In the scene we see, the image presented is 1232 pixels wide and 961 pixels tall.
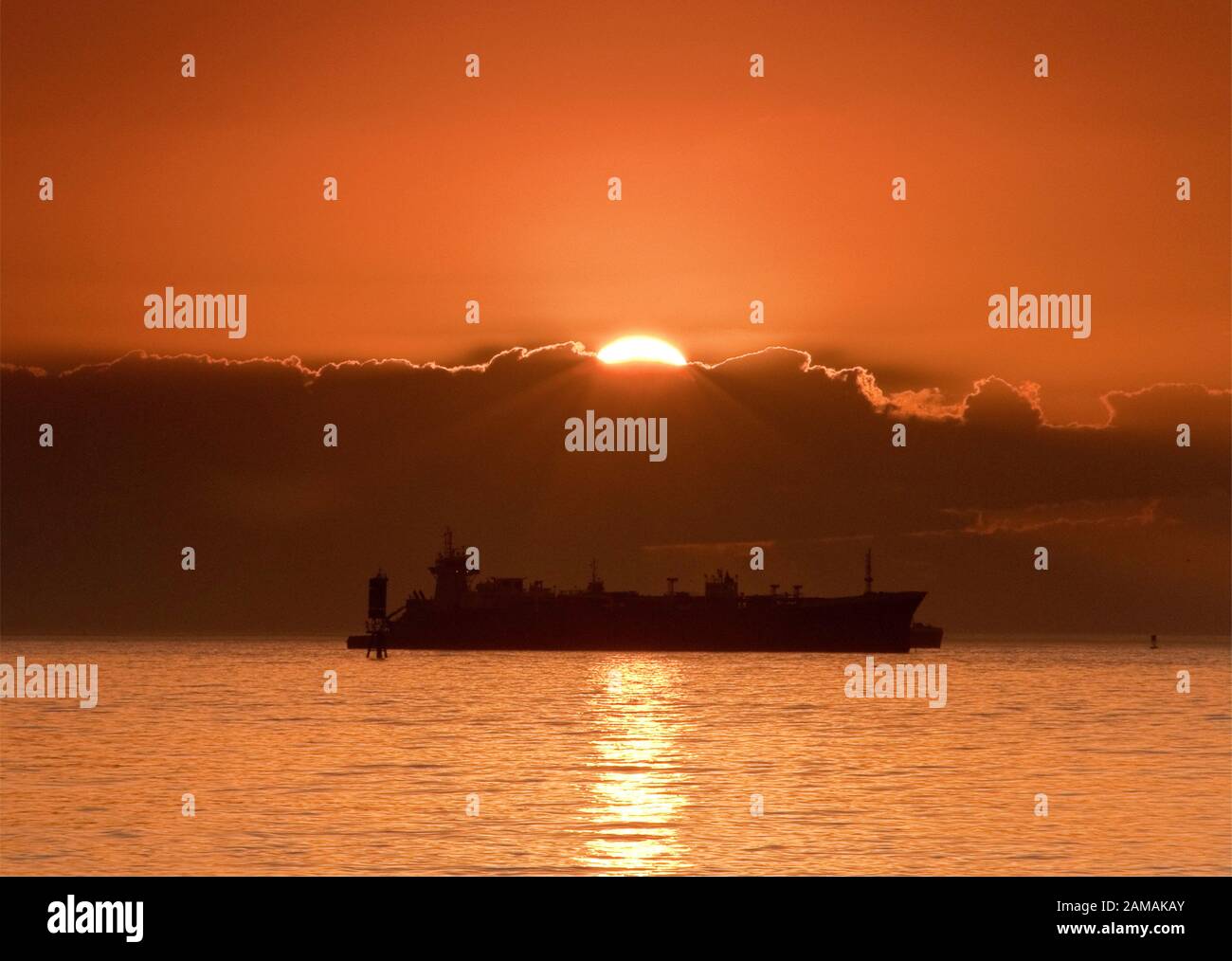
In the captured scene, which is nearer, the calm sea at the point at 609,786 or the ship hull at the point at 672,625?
the calm sea at the point at 609,786

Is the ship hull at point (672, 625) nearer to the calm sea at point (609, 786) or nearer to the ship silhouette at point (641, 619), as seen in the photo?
the ship silhouette at point (641, 619)

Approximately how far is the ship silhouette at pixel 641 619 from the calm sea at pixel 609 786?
6746 cm

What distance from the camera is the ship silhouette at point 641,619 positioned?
142750 mm

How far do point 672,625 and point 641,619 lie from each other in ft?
10.5

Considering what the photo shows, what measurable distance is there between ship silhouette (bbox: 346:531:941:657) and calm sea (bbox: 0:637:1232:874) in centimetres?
6746

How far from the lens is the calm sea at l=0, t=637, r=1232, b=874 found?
82.5 ft

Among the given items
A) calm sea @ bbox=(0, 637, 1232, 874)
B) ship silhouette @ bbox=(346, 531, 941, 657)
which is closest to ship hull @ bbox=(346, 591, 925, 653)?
ship silhouette @ bbox=(346, 531, 941, 657)

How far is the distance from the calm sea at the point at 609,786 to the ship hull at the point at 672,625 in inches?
2657

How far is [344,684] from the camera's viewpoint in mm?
90688

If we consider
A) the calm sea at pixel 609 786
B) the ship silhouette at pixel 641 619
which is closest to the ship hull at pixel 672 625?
the ship silhouette at pixel 641 619

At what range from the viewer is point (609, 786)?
3459 cm

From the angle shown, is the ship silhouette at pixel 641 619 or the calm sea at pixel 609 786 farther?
the ship silhouette at pixel 641 619

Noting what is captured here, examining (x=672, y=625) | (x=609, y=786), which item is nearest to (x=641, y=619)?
(x=672, y=625)
